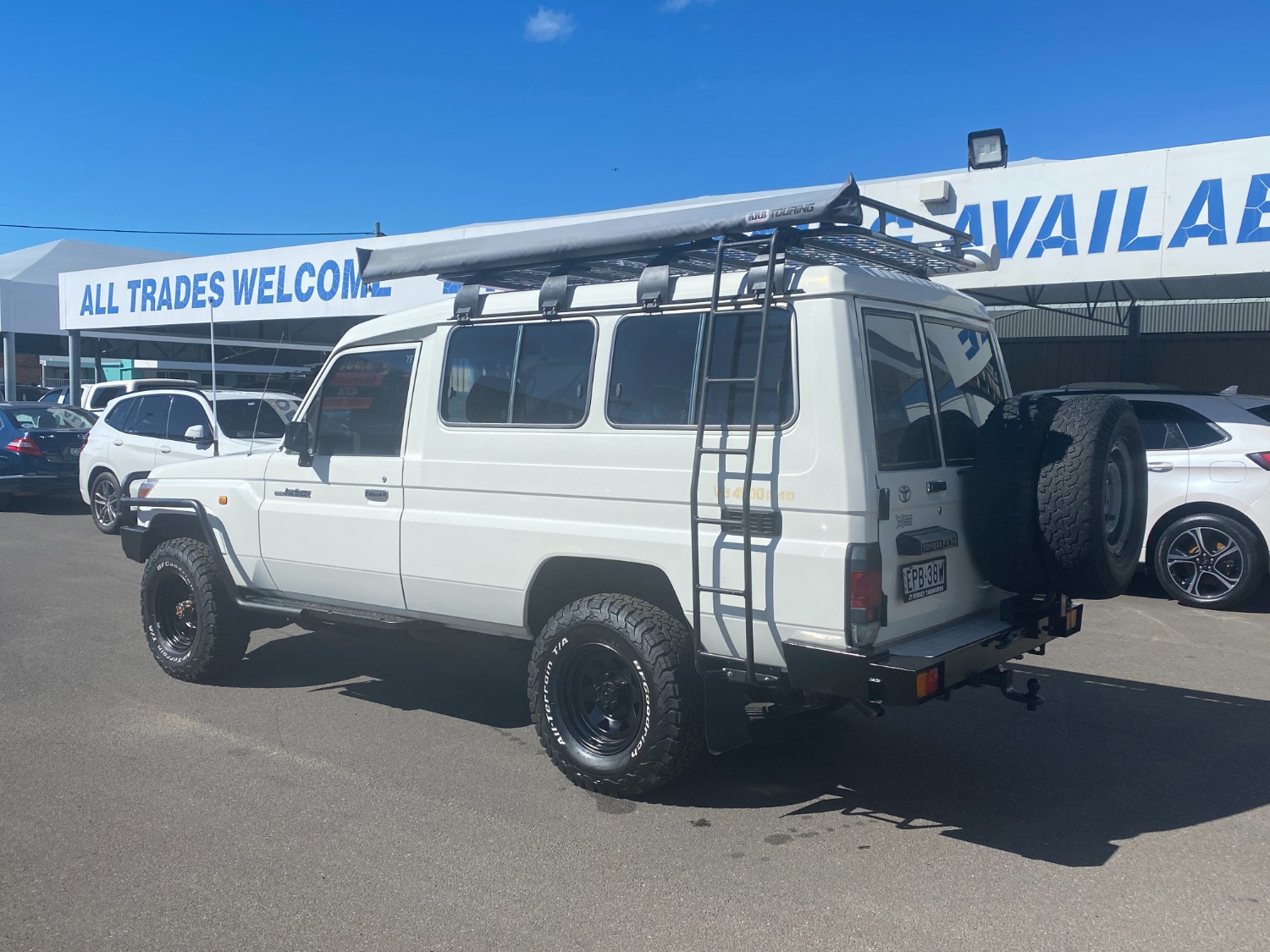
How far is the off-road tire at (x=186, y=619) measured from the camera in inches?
250

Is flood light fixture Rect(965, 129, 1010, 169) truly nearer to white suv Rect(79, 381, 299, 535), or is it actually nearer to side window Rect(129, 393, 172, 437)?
white suv Rect(79, 381, 299, 535)

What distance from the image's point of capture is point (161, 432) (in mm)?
12406

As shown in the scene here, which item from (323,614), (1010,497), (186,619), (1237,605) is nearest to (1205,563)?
(1237,605)

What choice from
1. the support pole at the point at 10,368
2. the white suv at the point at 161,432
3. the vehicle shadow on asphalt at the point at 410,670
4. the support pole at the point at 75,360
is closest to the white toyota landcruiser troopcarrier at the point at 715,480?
the vehicle shadow on asphalt at the point at 410,670

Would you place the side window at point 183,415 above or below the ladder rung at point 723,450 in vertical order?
above

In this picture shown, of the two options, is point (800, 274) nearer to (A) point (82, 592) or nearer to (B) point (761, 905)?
(B) point (761, 905)

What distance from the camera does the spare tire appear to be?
4215 mm

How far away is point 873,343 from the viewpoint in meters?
4.30

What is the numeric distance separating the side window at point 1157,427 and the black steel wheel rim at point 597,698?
588 centimetres

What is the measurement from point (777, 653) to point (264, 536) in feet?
11.0

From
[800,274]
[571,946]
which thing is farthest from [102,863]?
[800,274]

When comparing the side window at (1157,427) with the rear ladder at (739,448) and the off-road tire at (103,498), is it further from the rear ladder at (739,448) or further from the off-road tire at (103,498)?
the off-road tire at (103,498)

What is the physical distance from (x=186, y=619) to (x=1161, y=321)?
13.6 metres

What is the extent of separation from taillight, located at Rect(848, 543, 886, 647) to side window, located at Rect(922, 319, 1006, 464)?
0.86 meters
